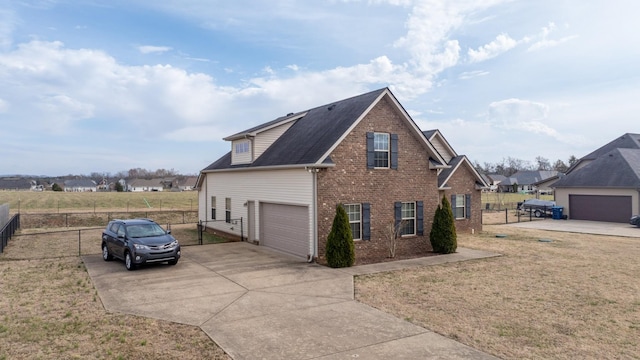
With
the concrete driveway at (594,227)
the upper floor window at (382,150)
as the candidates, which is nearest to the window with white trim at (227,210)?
the upper floor window at (382,150)

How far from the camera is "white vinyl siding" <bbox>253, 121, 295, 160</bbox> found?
1961 cm

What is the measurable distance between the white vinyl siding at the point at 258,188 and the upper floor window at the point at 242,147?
111 cm

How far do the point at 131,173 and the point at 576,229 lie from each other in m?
198

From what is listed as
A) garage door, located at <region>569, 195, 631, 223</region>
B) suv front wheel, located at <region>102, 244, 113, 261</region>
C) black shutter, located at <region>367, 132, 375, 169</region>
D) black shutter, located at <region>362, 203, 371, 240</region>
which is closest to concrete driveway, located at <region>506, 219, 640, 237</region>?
garage door, located at <region>569, 195, 631, 223</region>

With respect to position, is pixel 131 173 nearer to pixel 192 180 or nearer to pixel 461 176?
pixel 192 180

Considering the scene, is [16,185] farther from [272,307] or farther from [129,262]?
[272,307]

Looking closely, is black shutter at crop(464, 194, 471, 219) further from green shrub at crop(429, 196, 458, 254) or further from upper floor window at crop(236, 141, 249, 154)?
upper floor window at crop(236, 141, 249, 154)

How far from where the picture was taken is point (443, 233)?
1691 centimetres

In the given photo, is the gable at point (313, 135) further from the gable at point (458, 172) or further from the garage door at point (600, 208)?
the garage door at point (600, 208)

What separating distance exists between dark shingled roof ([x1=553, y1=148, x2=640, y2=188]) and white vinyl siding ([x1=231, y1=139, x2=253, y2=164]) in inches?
1075

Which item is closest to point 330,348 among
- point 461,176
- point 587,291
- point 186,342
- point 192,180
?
point 186,342

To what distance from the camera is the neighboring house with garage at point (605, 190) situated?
29.3 metres

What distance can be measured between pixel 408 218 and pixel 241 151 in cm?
924

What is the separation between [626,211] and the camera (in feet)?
96.3
